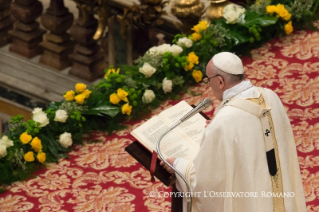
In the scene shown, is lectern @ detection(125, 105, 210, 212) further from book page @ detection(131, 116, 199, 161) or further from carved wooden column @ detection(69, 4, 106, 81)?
carved wooden column @ detection(69, 4, 106, 81)

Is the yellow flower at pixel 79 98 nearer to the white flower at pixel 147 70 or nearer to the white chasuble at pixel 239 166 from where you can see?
the white flower at pixel 147 70

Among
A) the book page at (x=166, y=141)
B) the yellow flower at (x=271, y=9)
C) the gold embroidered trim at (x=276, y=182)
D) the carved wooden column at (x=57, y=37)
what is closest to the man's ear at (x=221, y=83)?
the gold embroidered trim at (x=276, y=182)

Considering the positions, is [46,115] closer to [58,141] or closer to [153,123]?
[58,141]

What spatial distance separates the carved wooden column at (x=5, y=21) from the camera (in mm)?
8102

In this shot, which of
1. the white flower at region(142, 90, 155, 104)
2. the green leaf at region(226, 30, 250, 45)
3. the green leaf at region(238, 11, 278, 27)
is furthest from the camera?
the green leaf at region(238, 11, 278, 27)

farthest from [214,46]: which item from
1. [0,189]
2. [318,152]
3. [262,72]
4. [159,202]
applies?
[0,189]

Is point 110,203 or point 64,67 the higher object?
point 110,203

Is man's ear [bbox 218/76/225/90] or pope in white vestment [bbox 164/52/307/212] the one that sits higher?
man's ear [bbox 218/76/225/90]

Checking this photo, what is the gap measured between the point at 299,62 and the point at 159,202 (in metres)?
2.18

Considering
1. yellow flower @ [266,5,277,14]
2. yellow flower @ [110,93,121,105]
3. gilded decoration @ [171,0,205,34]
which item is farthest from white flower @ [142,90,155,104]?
yellow flower @ [266,5,277,14]

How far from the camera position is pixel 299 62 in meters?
5.63

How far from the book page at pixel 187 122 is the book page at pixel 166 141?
0.04 meters

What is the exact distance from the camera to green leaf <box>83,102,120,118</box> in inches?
186

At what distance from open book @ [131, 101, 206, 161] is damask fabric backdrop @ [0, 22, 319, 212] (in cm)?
97
